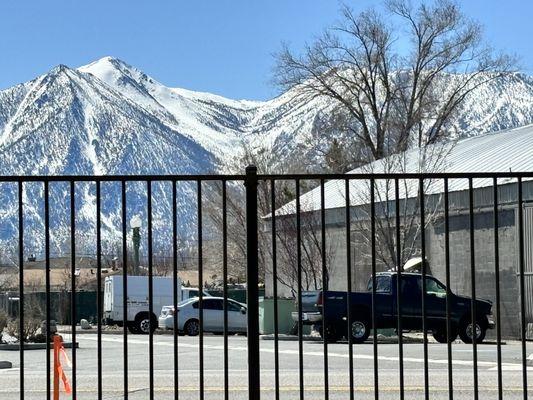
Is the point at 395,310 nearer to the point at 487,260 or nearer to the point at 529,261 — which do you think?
the point at 529,261

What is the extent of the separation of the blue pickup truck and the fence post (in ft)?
50.8

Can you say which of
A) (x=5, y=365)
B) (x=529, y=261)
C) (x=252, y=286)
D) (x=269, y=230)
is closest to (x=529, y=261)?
(x=529, y=261)

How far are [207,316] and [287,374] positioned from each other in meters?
21.7

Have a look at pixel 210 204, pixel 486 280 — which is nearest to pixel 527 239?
pixel 486 280

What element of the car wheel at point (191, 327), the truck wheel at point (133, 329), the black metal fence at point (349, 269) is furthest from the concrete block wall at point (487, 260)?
the truck wheel at point (133, 329)

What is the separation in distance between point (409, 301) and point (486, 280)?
38.7ft

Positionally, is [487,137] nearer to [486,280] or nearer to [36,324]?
[486,280]

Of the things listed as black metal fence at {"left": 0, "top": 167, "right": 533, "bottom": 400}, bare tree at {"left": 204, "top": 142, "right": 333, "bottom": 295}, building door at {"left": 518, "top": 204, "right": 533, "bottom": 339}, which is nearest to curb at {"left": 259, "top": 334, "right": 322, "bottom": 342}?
black metal fence at {"left": 0, "top": 167, "right": 533, "bottom": 400}

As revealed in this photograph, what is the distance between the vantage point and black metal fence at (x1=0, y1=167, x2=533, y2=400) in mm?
8633

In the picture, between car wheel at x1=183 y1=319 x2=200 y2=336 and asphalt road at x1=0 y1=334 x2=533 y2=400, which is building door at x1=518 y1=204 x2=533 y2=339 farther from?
car wheel at x1=183 y1=319 x2=200 y2=336

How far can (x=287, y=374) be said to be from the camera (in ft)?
58.6

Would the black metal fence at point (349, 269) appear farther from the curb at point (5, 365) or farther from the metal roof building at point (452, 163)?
the curb at point (5, 365)

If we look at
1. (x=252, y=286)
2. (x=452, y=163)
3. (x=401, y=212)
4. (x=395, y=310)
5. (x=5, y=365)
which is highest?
(x=452, y=163)

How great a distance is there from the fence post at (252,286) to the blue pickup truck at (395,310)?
15.5 m
